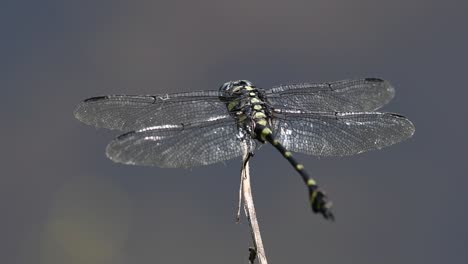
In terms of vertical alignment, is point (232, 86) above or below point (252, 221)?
above

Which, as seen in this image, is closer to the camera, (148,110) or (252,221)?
(252,221)

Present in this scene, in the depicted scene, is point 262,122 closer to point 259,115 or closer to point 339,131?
point 259,115

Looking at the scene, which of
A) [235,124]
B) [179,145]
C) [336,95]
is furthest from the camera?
[336,95]

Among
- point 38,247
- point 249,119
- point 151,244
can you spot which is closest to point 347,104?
point 249,119

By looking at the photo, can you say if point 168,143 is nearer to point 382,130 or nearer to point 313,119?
point 313,119

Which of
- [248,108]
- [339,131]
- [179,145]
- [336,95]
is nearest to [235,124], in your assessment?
[248,108]

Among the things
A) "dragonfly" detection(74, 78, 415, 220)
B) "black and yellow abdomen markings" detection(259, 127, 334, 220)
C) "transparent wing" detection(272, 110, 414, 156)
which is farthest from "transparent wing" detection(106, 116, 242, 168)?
"transparent wing" detection(272, 110, 414, 156)

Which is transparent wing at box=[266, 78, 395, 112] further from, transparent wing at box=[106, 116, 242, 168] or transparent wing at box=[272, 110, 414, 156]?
transparent wing at box=[106, 116, 242, 168]
